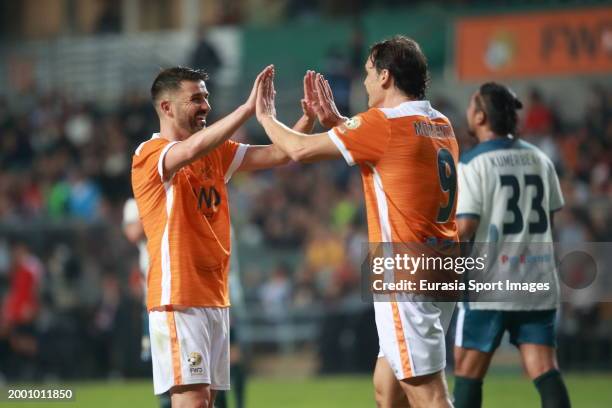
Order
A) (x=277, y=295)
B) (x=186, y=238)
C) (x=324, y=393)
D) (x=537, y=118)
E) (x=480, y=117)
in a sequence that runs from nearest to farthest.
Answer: (x=186, y=238)
(x=480, y=117)
(x=324, y=393)
(x=277, y=295)
(x=537, y=118)

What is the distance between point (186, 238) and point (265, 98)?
2.94 feet

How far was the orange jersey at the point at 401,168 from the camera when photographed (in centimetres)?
605

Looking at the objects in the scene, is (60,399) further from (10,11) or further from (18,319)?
(10,11)

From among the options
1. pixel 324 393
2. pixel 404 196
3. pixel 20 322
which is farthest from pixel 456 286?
pixel 20 322

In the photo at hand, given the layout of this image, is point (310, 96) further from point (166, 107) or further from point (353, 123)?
point (166, 107)

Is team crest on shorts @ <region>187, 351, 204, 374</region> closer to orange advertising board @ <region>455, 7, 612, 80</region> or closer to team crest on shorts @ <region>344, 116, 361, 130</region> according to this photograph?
team crest on shorts @ <region>344, 116, 361, 130</region>

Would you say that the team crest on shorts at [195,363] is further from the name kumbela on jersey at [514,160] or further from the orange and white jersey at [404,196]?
the name kumbela on jersey at [514,160]

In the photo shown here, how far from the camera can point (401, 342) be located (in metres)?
6.07

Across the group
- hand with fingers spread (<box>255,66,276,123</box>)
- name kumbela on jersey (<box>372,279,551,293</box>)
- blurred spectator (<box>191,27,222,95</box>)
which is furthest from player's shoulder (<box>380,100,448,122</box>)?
blurred spectator (<box>191,27,222,95</box>)

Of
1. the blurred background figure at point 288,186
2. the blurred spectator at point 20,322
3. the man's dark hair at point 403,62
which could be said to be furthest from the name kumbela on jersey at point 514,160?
the blurred spectator at point 20,322

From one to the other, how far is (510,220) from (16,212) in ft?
48.8

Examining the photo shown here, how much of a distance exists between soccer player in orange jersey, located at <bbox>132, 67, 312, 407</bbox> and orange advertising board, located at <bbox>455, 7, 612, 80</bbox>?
12969mm

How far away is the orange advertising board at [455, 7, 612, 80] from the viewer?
18469 millimetres

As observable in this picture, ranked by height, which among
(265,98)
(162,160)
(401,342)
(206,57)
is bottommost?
(401,342)
